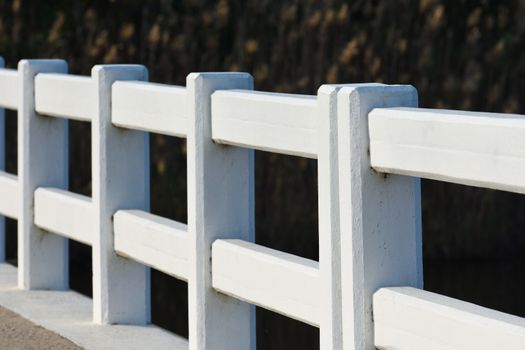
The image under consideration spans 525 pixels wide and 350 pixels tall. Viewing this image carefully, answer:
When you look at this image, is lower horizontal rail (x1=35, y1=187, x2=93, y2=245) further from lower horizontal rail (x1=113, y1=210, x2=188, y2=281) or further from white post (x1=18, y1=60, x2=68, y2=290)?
lower horizontal rail (x1=113, y1=210, x2=188, y2=281)

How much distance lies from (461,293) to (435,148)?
651 cm

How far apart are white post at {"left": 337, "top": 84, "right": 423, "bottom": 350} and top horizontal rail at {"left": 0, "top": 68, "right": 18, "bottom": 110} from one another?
3073mm

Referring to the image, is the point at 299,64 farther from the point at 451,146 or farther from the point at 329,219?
the point at 451,146

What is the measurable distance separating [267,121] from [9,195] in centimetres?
270

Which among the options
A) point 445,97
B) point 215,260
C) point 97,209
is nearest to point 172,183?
point 445,97

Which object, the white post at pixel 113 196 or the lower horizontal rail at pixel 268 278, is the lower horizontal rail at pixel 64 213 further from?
the lower horizontal rail at pixel 268 278

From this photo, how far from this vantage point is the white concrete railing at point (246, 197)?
3.43 m

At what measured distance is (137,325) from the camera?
5.38 metres

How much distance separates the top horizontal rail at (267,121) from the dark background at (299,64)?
5.83 metres

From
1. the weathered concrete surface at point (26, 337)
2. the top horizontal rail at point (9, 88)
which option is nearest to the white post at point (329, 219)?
the weathered concrete surface at point (26, 337)

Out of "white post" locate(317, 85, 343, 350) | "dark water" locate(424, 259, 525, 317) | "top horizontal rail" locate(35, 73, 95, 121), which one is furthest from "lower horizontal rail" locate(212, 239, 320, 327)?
"dark water" locate(424, 259, 525, 317)

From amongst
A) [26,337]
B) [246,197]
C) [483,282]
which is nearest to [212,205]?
[246,197]

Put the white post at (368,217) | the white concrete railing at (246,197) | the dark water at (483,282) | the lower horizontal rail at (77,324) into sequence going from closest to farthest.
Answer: the white concrete railing at (246,197) < the white post at (368,217) < the lower horizontal rail at (77,324) < the dark water at (483,282)

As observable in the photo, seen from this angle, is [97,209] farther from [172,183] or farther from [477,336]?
[172,183]
